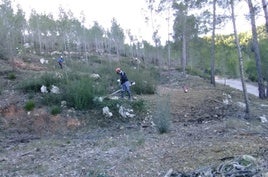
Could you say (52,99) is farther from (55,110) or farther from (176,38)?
(176,38)

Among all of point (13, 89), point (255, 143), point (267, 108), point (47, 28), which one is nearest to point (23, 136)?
point (13, 89)

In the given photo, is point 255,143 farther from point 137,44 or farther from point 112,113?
point 137,44

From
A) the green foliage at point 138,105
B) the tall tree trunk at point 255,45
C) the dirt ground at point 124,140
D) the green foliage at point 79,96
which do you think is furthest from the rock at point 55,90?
the tall tree trunk at point 255,45

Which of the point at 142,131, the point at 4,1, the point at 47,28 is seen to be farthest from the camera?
the point at 47,28

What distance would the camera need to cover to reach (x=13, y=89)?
17578 millimetres

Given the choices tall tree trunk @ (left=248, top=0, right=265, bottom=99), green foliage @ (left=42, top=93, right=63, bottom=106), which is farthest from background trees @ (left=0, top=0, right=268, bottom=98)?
green foliage @ (left=42, top=93, right=63, bottom=106)

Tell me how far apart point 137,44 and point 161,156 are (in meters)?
59.2

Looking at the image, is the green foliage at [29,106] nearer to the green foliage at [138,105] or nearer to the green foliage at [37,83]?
the green foliage at [37,83]

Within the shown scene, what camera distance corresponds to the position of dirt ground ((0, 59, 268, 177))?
7836 millimetres

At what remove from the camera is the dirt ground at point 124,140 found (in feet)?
25.7

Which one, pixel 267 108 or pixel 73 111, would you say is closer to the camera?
pixel 73 111

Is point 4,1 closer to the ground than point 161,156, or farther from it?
farther from it

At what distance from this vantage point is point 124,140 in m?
10.8

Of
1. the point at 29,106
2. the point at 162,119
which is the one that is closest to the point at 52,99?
the point at 29,106
